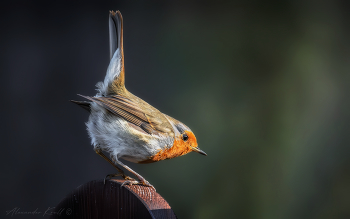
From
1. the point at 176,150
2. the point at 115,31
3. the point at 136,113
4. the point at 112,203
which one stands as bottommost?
the point at 112,203

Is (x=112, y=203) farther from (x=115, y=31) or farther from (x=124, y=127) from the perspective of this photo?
(x=115, y=31)

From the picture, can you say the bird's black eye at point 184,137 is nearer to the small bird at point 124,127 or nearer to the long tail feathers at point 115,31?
the small bird at point 124,127

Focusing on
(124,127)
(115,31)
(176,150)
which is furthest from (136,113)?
(115,31)

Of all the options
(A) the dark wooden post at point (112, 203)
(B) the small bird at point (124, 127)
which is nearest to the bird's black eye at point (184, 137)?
(B) the small bird at point (124, 127)

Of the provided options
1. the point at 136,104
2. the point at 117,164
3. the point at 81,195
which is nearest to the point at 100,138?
the point at 117,164

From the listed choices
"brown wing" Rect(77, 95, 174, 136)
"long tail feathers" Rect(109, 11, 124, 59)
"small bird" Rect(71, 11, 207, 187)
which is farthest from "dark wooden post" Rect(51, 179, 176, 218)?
"long tail feathers" Rect(109, 11, 124, 59)

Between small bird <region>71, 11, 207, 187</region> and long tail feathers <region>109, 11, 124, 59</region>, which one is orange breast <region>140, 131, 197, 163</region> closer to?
small bird <region>71, 11, 207, 187</region>
